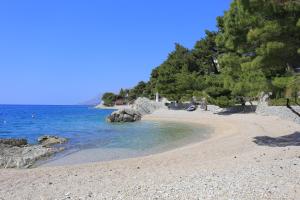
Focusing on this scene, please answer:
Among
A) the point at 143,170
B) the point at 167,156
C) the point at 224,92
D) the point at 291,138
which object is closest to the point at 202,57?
the point at 224,92

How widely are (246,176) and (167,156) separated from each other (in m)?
7.07

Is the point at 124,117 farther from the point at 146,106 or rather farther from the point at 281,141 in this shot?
the point at 281,141

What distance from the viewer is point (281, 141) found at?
19797 mm

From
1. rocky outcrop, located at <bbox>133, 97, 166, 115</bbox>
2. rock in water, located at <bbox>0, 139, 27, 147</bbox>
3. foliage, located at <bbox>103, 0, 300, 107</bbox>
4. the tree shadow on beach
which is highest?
foliage, located at <bbox>103, 0, 300, 107</bbox>

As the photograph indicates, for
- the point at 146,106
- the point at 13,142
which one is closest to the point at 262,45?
the point at 13,142

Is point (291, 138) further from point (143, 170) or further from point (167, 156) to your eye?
point (143, 170)

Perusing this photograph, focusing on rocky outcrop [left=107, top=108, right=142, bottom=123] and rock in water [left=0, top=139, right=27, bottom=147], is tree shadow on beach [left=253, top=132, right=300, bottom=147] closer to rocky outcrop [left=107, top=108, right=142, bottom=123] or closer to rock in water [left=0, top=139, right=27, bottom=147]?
rock in water [left=0, top=139, right=27, bottom=147]

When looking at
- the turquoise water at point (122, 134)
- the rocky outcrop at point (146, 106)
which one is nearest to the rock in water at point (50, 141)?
the turquoise water at point (122, 134)

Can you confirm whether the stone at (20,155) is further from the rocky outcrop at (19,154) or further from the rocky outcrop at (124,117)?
the rocky outcrop at (124,117)

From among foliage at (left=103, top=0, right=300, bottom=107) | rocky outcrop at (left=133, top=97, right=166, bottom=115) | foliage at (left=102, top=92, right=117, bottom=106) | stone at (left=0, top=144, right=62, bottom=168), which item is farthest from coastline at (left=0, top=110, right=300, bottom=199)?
foliage at (left=102, top=92, right=117, bottom=106)

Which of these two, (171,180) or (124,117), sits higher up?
(124,117)

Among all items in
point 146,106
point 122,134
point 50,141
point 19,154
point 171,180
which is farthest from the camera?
point 146,106

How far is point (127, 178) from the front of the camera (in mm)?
11805

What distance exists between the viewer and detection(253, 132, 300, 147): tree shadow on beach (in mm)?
18562
